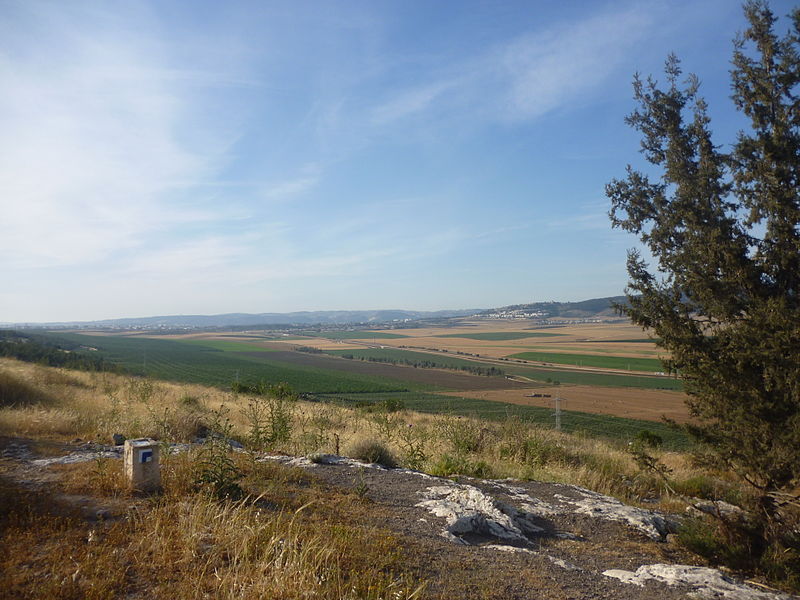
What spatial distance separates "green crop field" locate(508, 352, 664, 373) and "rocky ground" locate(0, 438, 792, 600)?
197ft

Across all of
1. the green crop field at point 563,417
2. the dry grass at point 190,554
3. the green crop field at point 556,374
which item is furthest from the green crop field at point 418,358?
the dry grass at point 190,554

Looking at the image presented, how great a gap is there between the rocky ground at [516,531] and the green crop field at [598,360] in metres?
60.1

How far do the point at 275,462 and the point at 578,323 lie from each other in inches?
5835

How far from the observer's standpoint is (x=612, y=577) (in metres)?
4.51

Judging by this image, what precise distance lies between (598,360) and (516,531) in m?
70.0

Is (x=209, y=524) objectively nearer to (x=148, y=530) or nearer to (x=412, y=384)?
(x=148, y=530)

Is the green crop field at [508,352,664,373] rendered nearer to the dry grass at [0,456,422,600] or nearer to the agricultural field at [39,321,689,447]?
the agricultural field at [39,321,689,447]

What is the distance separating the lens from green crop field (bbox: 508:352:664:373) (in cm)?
6247

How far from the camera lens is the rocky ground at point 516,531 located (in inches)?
165

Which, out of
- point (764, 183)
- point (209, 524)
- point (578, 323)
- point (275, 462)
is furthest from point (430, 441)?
point (578, 323)

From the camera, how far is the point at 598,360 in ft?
226

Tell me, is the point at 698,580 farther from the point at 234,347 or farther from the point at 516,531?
the point at 234,347

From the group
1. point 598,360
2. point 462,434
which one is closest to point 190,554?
point 462,434

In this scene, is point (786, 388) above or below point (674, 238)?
below
